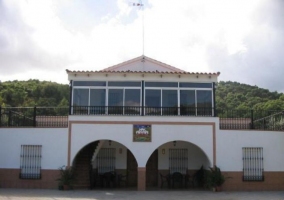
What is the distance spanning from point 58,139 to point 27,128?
68.7 inches

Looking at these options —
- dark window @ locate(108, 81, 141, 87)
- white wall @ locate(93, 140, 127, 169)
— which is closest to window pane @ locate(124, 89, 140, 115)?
dark window @ locate(108, 81, 141, 87)

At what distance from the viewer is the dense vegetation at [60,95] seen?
4053cm

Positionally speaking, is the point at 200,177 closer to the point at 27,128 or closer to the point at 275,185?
the point at 275,185

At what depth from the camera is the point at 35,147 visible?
17609 mm

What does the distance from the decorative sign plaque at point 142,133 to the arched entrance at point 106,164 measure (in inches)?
98.4

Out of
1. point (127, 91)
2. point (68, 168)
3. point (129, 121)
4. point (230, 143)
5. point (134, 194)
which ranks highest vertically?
point (127, 91)

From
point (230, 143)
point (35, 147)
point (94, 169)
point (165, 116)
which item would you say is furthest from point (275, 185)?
point (35, 147)

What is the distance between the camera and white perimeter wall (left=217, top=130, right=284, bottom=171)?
689 inches

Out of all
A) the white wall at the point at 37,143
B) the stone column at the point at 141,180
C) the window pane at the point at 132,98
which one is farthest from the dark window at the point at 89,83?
the stone column at the point at 141,180

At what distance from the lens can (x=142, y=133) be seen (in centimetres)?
1734

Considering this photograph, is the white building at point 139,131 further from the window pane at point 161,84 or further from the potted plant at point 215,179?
the potted plant at point 215,179

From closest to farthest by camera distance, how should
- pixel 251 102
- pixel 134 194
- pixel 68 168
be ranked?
pixel 134 194 < pixel 68 168 < pixel 251 102

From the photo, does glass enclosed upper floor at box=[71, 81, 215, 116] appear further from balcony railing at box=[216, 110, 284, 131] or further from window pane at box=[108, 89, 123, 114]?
balcony railing at box=[216, 110, 284, 131]

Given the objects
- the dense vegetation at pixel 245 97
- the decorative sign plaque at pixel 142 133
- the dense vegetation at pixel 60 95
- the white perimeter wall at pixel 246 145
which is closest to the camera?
the decorative sign plaque at pixel 142 133
